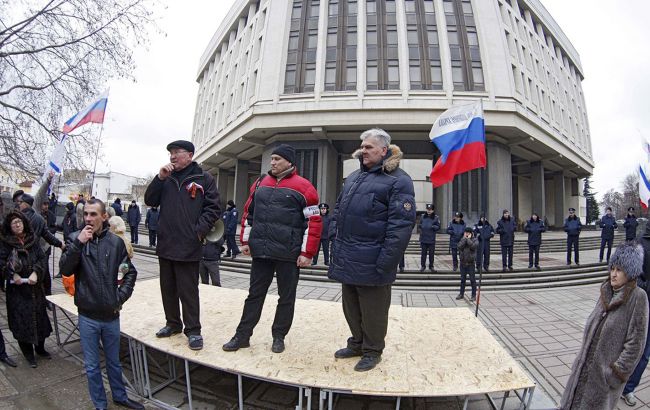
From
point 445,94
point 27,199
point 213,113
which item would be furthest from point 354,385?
point 213,113

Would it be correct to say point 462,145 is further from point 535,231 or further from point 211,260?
point 535,231

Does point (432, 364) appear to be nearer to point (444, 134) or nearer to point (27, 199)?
point (444, 134)

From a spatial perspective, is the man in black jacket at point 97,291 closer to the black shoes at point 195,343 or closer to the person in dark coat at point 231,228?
the black shoes at point 195,343

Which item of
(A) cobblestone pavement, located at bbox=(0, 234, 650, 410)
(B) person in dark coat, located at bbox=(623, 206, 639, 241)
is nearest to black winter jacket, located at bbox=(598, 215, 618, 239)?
(B) person in dark coat, located at bbox=(623, 206, 639, 241)

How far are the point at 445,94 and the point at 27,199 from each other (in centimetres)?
2058

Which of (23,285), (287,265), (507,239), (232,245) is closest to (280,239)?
(287,265)

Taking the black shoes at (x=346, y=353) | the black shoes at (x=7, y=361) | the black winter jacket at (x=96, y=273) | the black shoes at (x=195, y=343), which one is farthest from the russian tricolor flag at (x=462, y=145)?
the black shoes at (x=7, y=361)

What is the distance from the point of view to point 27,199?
635 centimetres

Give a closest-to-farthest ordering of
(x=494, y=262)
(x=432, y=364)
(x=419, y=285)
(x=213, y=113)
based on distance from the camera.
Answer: (x=432, y=364)
(x=419, y=285)
(x=494, y=262)
(x=213, y=113)

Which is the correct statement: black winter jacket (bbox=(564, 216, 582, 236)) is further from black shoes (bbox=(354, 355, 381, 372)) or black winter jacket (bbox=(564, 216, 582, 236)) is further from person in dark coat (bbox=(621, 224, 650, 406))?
black shoes (bbox=(354, 355, 381, 372))

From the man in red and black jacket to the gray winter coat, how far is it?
96.2 inches

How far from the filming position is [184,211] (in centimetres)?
321

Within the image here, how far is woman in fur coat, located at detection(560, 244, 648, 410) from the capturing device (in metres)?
2.46

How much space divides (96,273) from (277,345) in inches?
67.5
